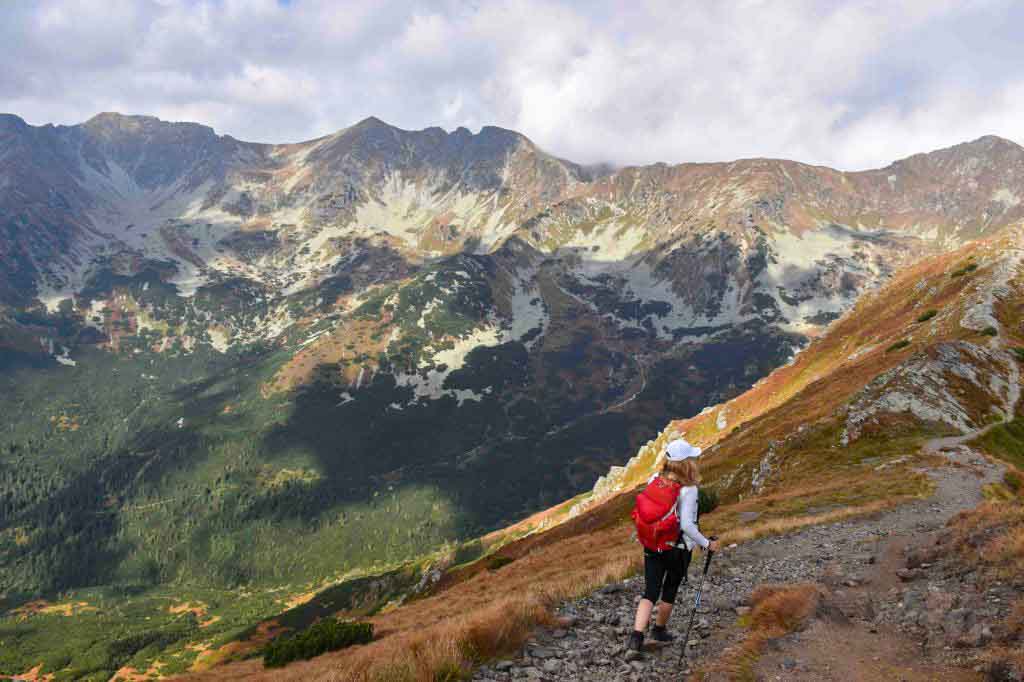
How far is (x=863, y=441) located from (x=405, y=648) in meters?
41.5

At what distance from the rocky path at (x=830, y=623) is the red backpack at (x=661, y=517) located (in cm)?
208

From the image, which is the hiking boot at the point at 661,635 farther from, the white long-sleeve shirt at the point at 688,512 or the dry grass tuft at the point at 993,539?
the dry grass tuft at the point at 993,539

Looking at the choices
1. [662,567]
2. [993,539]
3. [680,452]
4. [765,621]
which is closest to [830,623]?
[765,621]

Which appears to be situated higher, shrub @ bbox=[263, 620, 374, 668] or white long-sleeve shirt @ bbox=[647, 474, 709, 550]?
white long-sleeve shirt @ bbox=[647, 474, 709, 550]

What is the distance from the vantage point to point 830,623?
10664mm

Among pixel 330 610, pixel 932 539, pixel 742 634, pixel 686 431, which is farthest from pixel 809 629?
pixel 330 610

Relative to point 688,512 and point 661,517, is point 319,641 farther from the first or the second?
point 688,512

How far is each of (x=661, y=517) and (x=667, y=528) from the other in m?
0.22

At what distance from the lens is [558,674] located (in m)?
9.21

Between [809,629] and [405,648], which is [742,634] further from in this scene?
[405,648]

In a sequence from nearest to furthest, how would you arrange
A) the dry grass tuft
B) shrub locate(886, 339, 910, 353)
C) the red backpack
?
the red backpack < the dry grass tuft < shrub locate(886, 339, 910, 353)

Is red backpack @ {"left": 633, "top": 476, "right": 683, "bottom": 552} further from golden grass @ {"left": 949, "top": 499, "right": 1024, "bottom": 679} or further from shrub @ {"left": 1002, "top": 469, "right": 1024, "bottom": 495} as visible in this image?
shrub @ {"left": 1002, "top": 469, "right": 1024, "bottom": 495}

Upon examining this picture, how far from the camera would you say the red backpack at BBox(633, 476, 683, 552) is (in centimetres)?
1002

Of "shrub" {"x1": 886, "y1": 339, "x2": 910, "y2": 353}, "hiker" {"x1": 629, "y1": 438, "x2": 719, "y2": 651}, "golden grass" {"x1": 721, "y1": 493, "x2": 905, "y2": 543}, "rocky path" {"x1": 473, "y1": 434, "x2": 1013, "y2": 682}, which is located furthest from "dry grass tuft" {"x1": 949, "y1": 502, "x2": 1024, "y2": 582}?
"shrub" {"x1": 886, "y1": 339, "x2": 910, "y2": 353}
